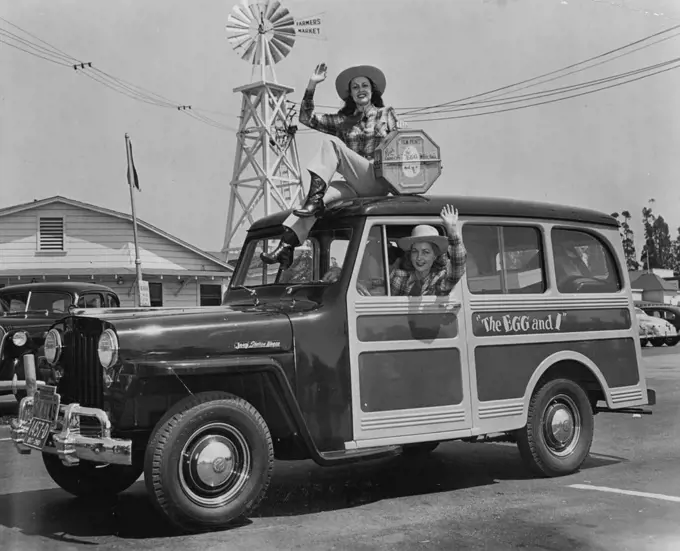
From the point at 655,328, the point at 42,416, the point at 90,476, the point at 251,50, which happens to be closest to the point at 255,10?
the point at 251,50

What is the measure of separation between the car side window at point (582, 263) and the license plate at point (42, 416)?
13.7ft

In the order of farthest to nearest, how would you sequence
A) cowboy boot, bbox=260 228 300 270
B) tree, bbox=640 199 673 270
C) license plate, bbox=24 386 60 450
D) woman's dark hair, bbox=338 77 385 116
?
tree, bbox=640 199 673 270 → woman's dark hair, bbox=338 77 385 116 → cowboy boot, bbox=260 228 300 270 → license plate, bbox=24 386 60 450

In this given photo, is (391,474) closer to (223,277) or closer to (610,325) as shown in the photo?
(610,325)

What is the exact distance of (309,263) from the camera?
6.32 meters

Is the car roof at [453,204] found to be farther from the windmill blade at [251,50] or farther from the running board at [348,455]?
the windmill blade at [251,50]

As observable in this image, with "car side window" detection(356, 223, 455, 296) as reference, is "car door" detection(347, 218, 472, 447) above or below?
below

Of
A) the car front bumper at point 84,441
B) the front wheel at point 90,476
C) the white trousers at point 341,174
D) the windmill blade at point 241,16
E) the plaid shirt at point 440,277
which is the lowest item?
the front wheel at point 90,476

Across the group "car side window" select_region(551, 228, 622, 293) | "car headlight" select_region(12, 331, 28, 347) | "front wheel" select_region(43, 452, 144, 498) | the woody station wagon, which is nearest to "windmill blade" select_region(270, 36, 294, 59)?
"car headlight" select_region(12, 331, 28, 347)

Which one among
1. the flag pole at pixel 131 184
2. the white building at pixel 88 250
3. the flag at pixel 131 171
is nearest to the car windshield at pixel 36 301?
the flag pole at pixel 131 184

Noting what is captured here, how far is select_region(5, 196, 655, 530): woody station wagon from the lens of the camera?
5.03m

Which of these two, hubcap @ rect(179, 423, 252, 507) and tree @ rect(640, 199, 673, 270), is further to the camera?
tree @ rect(640, 199, 673, 270)

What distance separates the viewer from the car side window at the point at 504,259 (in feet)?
21.4

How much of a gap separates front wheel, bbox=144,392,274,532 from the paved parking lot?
16cm

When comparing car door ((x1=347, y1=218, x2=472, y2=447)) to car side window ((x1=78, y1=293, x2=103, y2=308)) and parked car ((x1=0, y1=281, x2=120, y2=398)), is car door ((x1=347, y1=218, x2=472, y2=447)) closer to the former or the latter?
parked car ((x1=0, y1=281, x2=120, y2=398))
